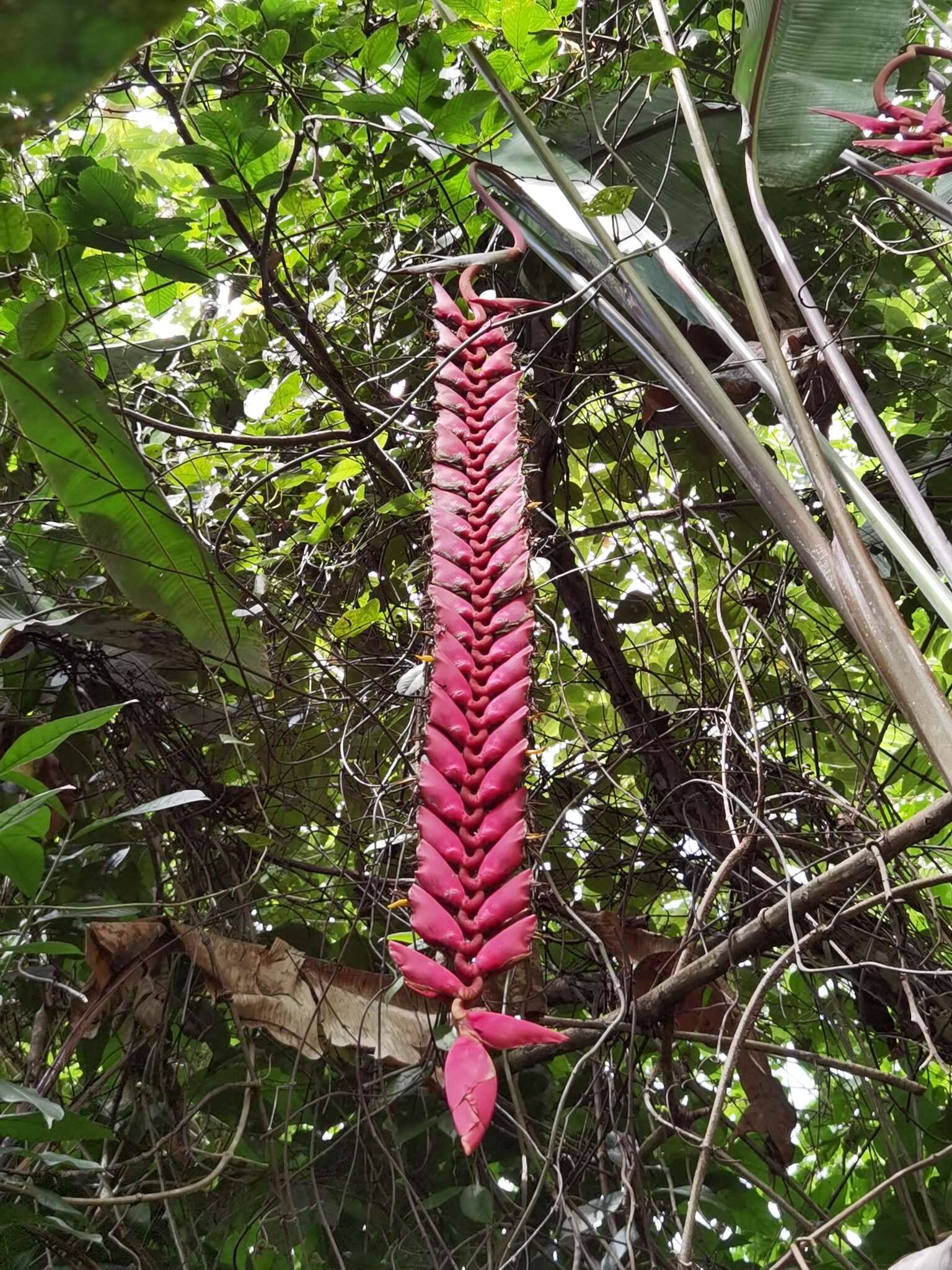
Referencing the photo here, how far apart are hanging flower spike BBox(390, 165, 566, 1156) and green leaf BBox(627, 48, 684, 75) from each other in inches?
7.7

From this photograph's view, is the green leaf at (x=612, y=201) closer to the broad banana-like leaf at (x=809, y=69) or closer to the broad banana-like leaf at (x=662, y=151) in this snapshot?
the broad banana-like leaf at (x=809, y=69)

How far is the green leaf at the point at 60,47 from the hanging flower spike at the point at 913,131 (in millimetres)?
811

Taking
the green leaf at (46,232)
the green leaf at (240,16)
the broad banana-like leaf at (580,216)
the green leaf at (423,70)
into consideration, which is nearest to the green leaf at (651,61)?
the broad banana-like leaf at (580,216)

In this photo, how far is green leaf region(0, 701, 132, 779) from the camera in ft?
2.88

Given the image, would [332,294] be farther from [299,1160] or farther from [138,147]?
[299,1160]

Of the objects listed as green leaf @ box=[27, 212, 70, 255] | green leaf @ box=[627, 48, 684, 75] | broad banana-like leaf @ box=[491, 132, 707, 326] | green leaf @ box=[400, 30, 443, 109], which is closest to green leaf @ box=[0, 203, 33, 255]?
green leaf @ box=[27, 212, 70, 255]

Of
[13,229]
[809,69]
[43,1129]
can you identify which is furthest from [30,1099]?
[809,69]

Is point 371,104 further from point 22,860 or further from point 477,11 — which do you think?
point 22,860

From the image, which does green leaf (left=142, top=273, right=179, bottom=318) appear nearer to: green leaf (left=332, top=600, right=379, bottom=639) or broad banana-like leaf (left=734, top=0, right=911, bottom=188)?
green leaf (left=332, top=600, right=379, bottom=639)

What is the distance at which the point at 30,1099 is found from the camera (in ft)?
2.56

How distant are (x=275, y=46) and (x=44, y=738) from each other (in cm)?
76

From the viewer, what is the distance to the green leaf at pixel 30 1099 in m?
0.76

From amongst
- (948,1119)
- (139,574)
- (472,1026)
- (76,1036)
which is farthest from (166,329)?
(948,1119)

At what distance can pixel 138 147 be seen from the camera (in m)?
1.99
